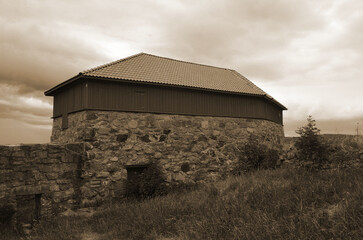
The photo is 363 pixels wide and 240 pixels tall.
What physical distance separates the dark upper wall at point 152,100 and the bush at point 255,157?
1.91 meters

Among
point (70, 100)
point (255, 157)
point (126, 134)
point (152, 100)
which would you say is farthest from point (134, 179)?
point (255, 157)

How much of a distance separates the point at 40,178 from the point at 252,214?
7708 millimetres

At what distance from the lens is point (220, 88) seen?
14.5 m

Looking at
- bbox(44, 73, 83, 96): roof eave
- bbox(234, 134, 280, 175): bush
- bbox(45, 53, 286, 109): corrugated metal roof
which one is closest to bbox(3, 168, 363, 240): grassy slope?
bbox(234, 134, 280, 175): bush

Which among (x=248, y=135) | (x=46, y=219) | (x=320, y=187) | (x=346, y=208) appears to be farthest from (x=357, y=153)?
(x=46, y=219)

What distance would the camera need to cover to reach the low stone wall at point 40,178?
31.1ft

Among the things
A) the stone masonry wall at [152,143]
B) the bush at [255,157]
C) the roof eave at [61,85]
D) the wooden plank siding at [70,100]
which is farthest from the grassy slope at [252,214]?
the roof eave at [61,85]

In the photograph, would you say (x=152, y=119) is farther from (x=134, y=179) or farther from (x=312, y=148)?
(x=312, y=148)

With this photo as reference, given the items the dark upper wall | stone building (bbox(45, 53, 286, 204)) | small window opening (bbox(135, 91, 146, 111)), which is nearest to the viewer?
stone building (bbox(45, 53, 286, 204))

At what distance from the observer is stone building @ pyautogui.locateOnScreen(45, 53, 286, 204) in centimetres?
1121

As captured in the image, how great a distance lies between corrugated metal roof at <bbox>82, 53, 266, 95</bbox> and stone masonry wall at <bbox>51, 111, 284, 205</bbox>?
1.63m

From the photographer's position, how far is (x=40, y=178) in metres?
9.99

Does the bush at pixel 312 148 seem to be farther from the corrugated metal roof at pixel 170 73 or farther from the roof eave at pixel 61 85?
the roof eave at pixel 61 85

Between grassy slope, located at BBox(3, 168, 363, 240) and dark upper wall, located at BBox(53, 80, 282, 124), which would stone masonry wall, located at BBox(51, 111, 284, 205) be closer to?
dark upper wall, located at BBox(53, 80, 282, 124)
